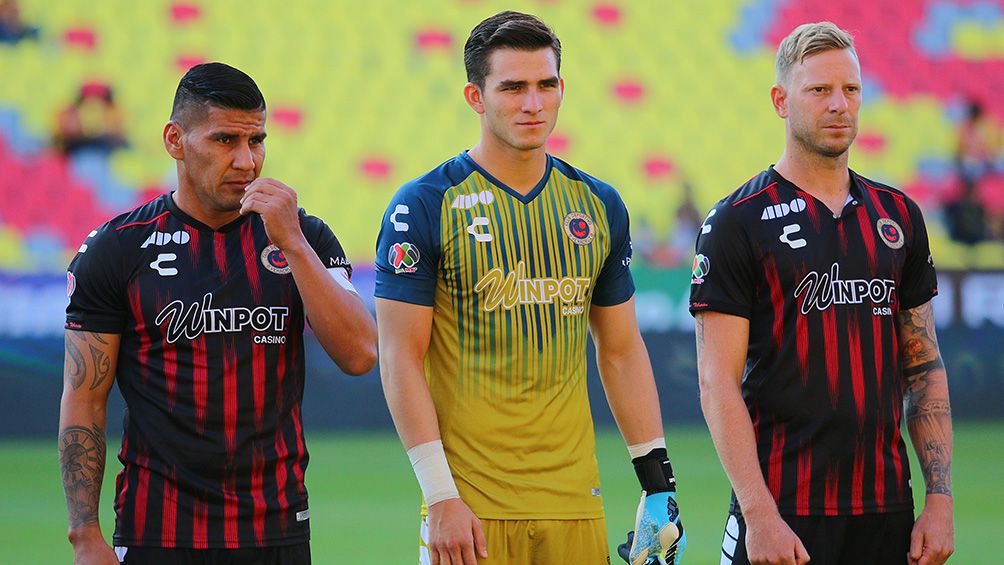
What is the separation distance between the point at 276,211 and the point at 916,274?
5.48 feet

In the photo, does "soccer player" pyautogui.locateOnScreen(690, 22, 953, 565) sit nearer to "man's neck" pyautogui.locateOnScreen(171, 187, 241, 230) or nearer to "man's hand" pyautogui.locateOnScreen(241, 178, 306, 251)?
→ "man's hand" pyautogui.locateOnScreen(241, 178, 306, 251)

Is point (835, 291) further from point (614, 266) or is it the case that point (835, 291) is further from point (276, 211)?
point (276, 211)

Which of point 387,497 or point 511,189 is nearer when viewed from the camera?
point 511,189

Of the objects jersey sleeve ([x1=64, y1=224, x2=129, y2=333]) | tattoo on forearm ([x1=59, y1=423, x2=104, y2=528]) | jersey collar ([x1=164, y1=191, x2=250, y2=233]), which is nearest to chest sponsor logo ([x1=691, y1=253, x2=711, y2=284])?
jersey collar ([x1=164, y1=191, x2=250, y2=233])

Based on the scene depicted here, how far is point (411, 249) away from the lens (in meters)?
3.20

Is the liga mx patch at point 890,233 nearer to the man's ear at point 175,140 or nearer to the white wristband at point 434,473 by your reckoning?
the white wristband at point 434,473

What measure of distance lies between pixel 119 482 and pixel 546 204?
1.28 meters

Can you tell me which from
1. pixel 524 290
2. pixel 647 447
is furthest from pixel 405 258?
pixel 647 447

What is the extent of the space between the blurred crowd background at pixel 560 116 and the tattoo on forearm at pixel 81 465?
289 inches

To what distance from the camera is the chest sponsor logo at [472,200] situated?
328 centimetres

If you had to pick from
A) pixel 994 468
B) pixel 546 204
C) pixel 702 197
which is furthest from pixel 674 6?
pixel 546 204

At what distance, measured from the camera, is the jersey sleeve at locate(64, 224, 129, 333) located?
3094 millimetres

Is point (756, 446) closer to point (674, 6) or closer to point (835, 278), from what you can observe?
point (835, 278)

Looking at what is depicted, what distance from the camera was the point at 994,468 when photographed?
29.8ft
